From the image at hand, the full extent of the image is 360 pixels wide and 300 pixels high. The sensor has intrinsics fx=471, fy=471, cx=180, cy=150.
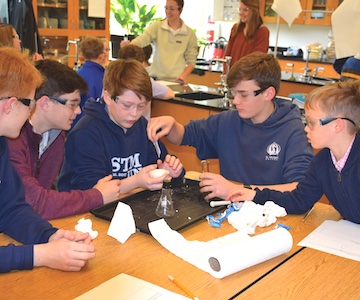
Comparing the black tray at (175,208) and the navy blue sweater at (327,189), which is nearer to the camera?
the black tray at (175,208)

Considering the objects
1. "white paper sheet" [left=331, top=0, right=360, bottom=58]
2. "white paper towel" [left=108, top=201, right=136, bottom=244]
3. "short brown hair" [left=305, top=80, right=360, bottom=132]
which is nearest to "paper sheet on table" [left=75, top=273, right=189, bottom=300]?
"white paper towel" [left=108, top=201, right=136, bottom=244]

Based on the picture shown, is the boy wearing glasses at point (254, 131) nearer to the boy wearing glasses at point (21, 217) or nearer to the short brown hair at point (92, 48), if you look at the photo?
the boy wearing glasses at point (21, 217)

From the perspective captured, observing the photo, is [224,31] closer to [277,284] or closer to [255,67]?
[255,67]

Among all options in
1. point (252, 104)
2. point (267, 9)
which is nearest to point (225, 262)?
point (252, 104)

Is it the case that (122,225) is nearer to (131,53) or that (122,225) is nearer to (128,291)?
(128,291)

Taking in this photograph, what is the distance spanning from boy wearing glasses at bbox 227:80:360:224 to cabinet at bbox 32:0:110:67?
4336mm

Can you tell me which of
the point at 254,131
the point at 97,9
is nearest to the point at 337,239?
the point at 254,131

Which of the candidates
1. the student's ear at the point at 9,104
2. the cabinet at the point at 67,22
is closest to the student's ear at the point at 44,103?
the student's ear at the point at 9,104

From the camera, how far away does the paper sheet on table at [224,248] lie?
1.18 meters

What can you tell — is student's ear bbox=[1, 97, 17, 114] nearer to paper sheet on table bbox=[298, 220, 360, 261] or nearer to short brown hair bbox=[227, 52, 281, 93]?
paper sheet on table bbox=[298, 220, 360, 261]

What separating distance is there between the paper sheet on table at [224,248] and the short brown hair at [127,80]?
713 mm

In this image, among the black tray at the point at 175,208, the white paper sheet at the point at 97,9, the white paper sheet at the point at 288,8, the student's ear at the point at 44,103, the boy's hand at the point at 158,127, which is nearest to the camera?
the black tray at the point at 175,208

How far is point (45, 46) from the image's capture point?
19.0 feet

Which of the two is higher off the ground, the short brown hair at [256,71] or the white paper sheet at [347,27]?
the white paper sheet at [347,27]
